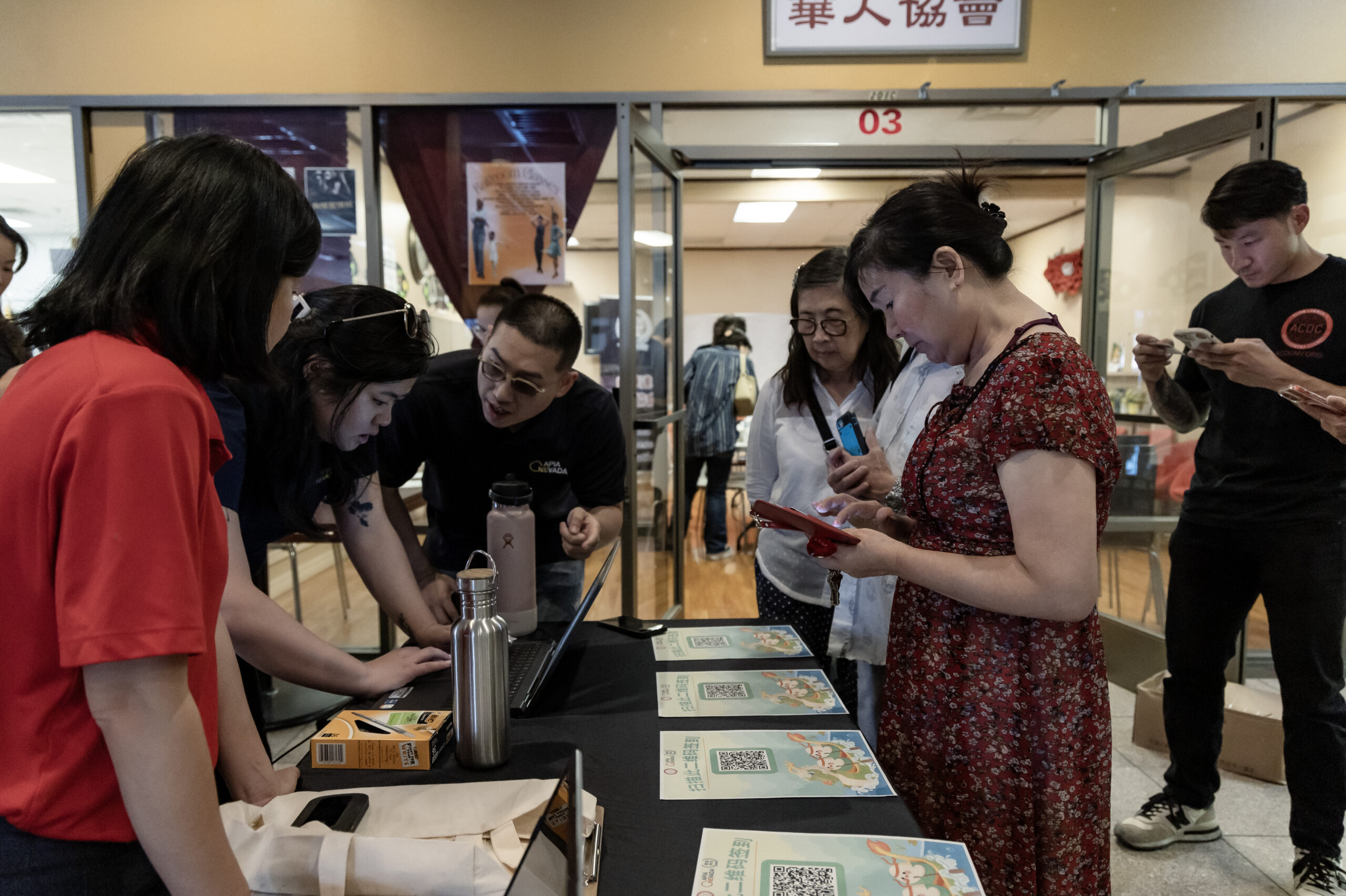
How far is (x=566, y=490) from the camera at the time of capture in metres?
1.99

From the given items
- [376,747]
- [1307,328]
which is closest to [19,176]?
[376,747]

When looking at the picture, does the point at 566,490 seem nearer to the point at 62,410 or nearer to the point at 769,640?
the point at 769,640

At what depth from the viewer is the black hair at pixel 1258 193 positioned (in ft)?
5.83

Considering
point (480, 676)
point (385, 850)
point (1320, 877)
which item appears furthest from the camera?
point (1320, 877)

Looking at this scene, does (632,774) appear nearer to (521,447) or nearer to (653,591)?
(521,447)

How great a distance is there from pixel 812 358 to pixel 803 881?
1359 millimetres

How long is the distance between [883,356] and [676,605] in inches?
62.0

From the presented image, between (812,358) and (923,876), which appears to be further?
(812,358)

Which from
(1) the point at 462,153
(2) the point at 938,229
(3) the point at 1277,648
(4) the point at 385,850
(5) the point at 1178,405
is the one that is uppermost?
(1) the point at 462,153

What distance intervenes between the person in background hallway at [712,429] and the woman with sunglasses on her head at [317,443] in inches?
143

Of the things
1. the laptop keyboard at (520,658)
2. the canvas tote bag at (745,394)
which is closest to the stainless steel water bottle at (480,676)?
the laptop keyboard at (520,658)

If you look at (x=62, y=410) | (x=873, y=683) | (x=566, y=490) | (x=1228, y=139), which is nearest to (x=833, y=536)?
(x=873, y=683)

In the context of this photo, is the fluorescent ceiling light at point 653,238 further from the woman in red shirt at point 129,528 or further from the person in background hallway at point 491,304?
the woman in red shirt at point 129,528

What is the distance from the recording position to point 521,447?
6.26 ft
